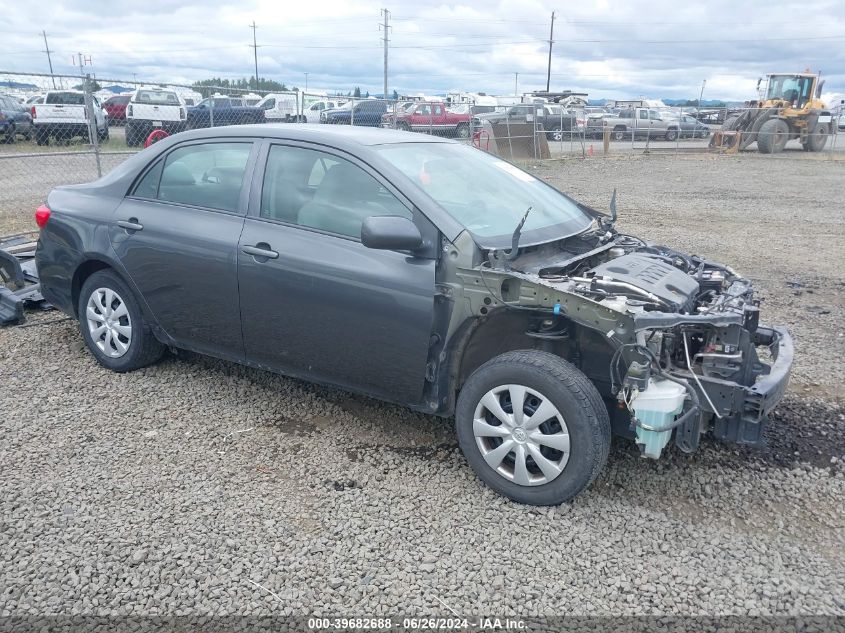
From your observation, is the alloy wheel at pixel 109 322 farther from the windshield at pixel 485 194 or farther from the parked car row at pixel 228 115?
the parked car row at pixel 228 115

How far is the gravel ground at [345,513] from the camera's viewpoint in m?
2.89

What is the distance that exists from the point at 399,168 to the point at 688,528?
232 cm

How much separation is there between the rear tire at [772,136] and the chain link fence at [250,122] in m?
0.04

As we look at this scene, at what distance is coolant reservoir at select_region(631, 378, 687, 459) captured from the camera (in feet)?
10.5

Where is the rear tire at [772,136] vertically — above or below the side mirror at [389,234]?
below

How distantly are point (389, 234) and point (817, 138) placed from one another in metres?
27.5

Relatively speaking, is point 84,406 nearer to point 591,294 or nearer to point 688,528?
point 591,294

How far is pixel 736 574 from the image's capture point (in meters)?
3.01

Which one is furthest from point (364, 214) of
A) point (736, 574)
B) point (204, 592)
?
point (736, 574)

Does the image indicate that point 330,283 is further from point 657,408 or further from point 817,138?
point 817,138

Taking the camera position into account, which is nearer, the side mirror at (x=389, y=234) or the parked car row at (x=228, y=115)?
the side mirror at (x=389, y=234)

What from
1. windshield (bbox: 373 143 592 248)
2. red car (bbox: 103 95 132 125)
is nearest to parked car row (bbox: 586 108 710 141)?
red car (bbox: 103 95 132 125)

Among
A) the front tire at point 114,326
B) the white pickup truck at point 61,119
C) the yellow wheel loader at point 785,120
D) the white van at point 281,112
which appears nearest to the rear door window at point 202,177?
the front tire at point 114,326

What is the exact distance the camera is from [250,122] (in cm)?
1856
